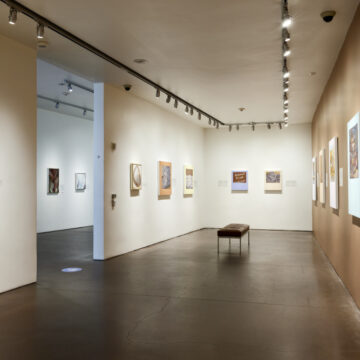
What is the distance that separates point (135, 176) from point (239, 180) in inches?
256

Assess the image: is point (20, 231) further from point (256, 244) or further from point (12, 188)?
point (256, 244)

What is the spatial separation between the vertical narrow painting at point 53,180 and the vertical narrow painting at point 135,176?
5464 millimetres

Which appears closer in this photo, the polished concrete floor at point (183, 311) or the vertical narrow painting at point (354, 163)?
the polished concrete floor at point (183, 311)

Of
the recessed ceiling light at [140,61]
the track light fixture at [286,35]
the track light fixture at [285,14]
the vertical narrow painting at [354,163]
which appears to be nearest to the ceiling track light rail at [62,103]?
the recessed ceiling light at [140,61]

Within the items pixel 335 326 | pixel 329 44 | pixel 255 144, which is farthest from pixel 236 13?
pixel 255 144

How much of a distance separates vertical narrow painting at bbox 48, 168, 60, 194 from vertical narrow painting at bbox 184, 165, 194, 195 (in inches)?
189

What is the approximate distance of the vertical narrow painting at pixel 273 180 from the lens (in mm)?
15766

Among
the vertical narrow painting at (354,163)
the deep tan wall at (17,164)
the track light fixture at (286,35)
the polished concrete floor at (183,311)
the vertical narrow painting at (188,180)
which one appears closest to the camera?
the polished concrete floor at (183,311)

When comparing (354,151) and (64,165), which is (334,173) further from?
(64,165)

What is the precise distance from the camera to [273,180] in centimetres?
1584

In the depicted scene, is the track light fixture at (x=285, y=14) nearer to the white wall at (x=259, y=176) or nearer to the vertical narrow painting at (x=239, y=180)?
the white wall at (x=259, y=176)

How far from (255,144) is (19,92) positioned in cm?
1086

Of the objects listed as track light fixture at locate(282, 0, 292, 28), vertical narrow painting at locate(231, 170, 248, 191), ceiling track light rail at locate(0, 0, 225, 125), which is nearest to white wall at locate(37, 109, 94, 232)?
vertical narrow painting at locate(231, 170, 248, 191)

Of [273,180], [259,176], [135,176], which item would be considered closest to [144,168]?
[135,176]
